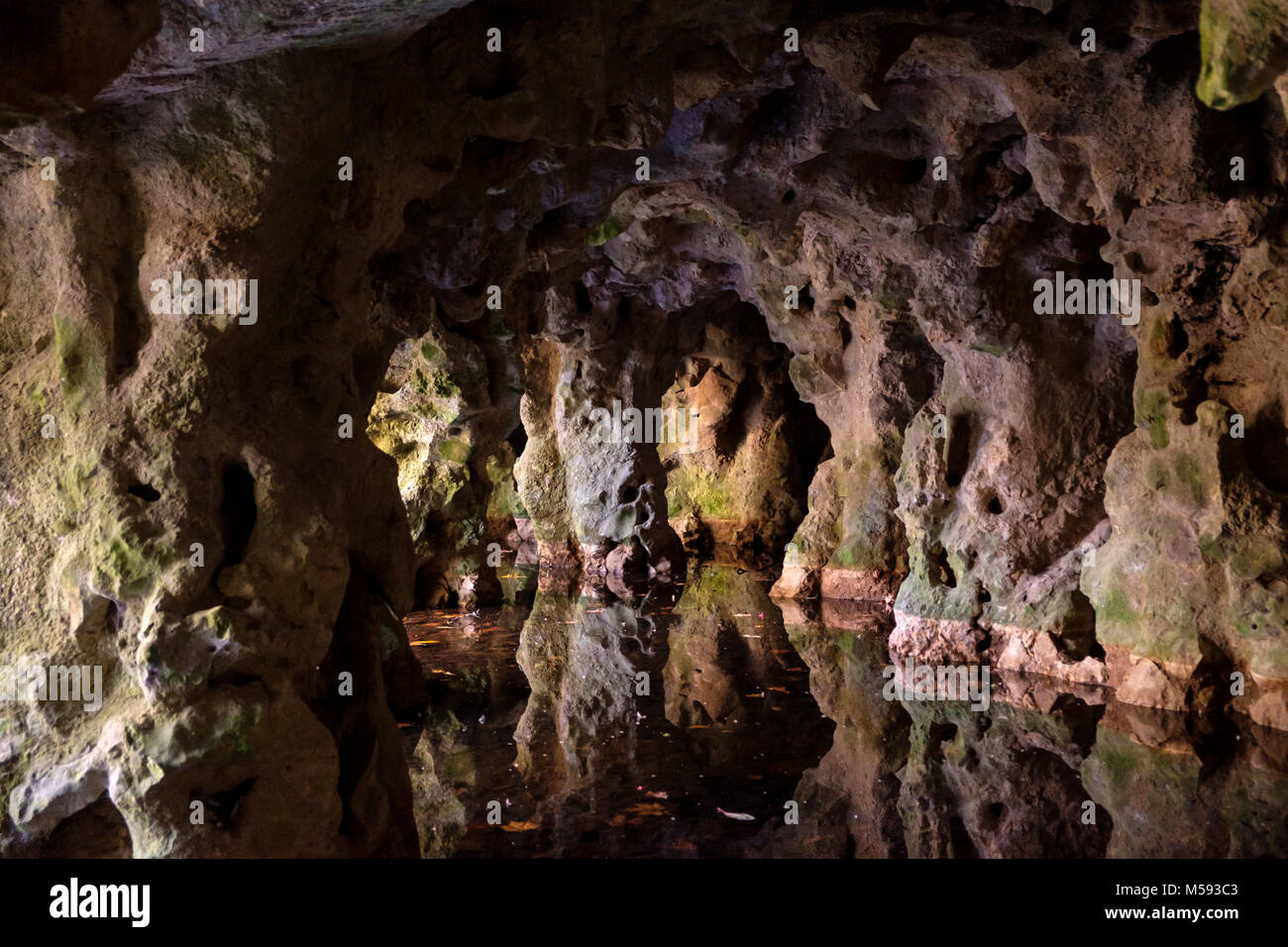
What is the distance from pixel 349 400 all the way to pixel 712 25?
123 inches

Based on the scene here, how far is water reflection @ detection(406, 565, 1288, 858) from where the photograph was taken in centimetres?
552

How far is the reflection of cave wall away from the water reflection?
0.78 meters

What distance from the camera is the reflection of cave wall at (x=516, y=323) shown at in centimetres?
433

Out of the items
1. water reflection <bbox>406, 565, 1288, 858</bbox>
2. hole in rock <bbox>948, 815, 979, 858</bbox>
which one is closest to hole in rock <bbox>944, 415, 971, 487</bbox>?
water reflection <bbox>406, 565, 1288, 858</bbox>

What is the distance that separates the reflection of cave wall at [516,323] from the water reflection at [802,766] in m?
0.78

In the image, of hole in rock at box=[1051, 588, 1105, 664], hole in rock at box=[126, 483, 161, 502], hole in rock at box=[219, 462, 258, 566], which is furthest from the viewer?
hole in rock at box=[1051, 588, 1105, 664]

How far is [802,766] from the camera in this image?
22.4 feet

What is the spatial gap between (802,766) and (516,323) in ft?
17.3

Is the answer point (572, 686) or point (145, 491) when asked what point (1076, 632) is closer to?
point (572, 686)

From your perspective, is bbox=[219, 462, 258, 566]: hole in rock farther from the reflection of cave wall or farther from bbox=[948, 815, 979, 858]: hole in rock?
bbox=[948, 815, 979, 858]: hole in rock

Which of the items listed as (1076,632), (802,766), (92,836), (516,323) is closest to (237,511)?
(92,836)

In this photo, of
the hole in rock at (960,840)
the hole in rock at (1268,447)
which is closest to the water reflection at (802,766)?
the hole in rock at (960,840)

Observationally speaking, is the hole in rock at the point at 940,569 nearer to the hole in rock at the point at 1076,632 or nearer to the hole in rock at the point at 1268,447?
the hole in rock at the point at 1076,632
